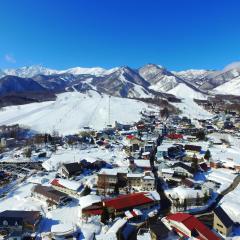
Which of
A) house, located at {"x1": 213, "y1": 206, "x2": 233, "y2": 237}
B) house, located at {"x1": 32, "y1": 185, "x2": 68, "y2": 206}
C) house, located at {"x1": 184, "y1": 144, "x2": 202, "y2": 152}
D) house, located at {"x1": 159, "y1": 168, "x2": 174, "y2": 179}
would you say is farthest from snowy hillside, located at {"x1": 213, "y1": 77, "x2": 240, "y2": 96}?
house, located at {"x1": 32, "y1": 185, "x2": 68, "y2": 206}

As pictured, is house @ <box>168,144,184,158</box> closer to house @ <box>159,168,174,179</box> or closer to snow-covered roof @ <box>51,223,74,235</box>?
house @ <box>159,168,174,179</box>

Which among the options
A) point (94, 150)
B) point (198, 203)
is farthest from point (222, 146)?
point (198, 203)

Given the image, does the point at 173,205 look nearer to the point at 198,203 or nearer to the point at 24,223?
the point at 198,203

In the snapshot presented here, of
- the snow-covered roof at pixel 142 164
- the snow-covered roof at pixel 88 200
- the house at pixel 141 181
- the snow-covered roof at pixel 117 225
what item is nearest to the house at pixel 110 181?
the house at pixel 141 181

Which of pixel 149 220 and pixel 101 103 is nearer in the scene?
pixel 149 220

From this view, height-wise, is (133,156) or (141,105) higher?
(141,105)

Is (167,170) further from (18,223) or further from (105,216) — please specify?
(18,223)
